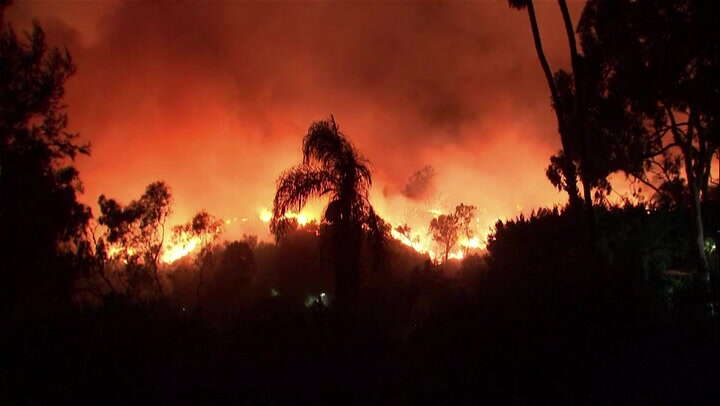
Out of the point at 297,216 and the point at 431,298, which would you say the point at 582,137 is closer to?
the point at 431,298

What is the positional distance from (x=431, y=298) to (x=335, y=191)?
5.48 meters

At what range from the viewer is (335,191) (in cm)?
1156

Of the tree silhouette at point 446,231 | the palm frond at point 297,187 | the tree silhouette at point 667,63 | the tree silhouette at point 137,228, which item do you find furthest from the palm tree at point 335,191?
the tree silhouette at point 446,231

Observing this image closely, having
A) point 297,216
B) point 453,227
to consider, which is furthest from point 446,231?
point 297,216

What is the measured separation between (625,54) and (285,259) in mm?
31956

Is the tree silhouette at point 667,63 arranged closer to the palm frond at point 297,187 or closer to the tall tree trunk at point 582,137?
the tall tree trunk at point 582,137

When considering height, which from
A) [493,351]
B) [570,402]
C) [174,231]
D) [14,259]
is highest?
[174,231]

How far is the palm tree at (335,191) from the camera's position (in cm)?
1128

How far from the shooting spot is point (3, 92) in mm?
12875

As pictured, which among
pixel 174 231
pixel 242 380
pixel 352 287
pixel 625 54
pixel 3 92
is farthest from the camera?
pixel 174 231

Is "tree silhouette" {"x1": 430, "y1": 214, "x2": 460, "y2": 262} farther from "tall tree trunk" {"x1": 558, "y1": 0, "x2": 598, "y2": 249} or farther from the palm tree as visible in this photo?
the palm tree

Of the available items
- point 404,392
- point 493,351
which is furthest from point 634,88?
point 404,392

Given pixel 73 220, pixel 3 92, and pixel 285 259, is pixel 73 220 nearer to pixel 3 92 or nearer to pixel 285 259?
pixel 3 92

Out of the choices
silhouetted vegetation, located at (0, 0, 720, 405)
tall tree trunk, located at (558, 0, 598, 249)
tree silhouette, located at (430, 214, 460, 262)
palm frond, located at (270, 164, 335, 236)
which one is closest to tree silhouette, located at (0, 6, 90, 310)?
silhouetted vegetation, located at (0, 0, 720, 405)
